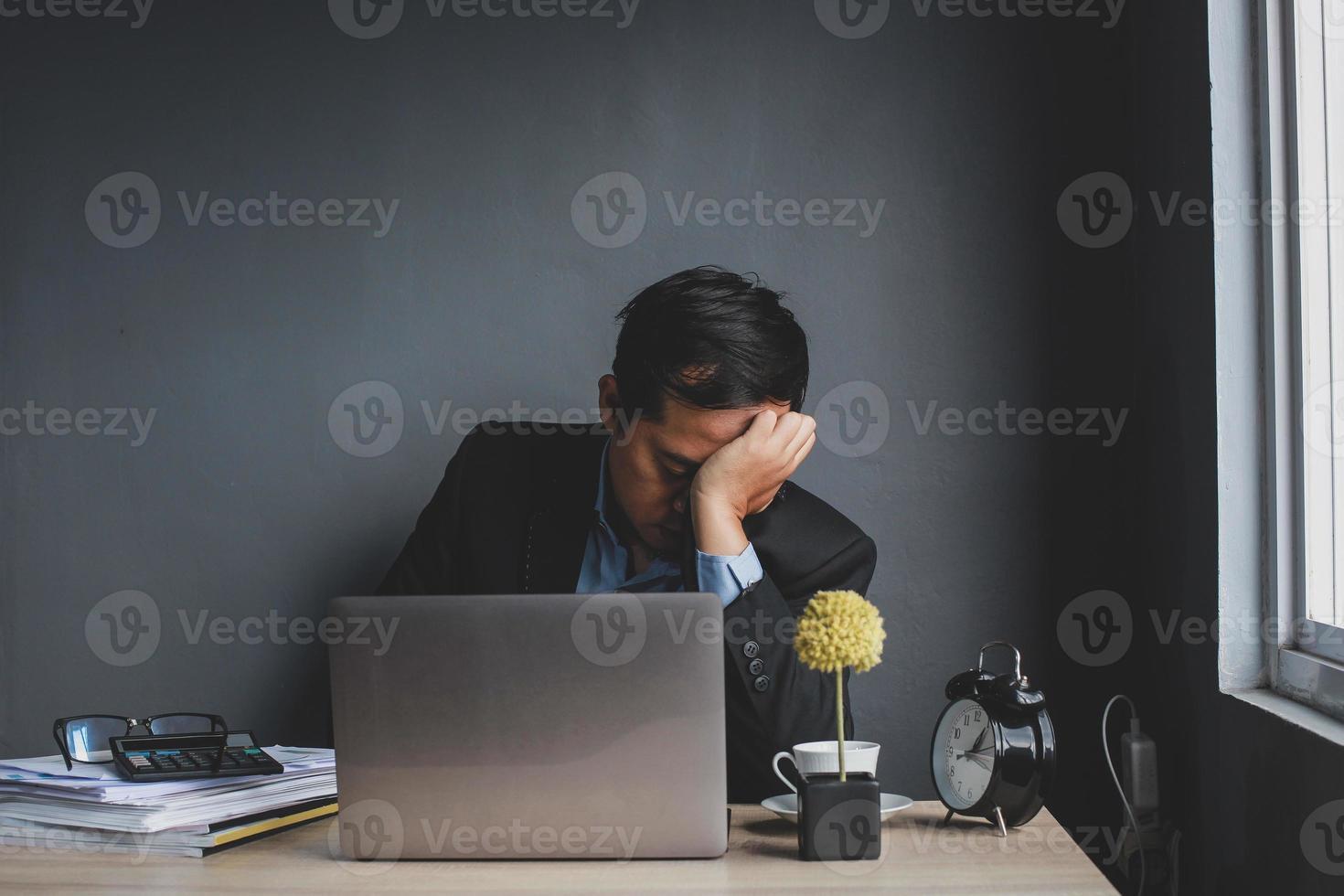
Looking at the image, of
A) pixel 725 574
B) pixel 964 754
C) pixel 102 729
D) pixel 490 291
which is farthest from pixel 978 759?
pixel 490 291

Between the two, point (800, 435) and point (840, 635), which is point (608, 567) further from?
point (840, 635)

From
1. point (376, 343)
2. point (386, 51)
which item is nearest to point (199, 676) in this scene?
point (376, 343)

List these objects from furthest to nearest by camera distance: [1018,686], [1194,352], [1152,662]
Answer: [1152,662]
[1194,352]
[1018,686]

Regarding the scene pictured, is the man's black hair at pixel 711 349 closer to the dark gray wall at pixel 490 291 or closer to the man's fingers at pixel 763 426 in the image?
the man's fingers at pixel 763 426

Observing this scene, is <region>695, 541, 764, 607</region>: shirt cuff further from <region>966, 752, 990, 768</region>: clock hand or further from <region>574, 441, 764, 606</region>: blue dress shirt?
<region>966, 752, 990, 768</region>: clock hand

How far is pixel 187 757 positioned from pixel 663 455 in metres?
0.89

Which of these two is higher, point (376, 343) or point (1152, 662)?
point (376, 343)

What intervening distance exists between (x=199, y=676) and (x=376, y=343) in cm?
77

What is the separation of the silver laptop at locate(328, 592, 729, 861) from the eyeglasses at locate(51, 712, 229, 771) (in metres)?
0.43

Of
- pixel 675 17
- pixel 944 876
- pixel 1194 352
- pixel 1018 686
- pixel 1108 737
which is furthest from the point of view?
pixel 675 17

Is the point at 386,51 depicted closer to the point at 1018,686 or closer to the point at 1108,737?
the point at 1018,686

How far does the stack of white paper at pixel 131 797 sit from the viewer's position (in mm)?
1348

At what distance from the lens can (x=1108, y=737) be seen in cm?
222

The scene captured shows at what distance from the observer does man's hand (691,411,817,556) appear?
1.87 metres
